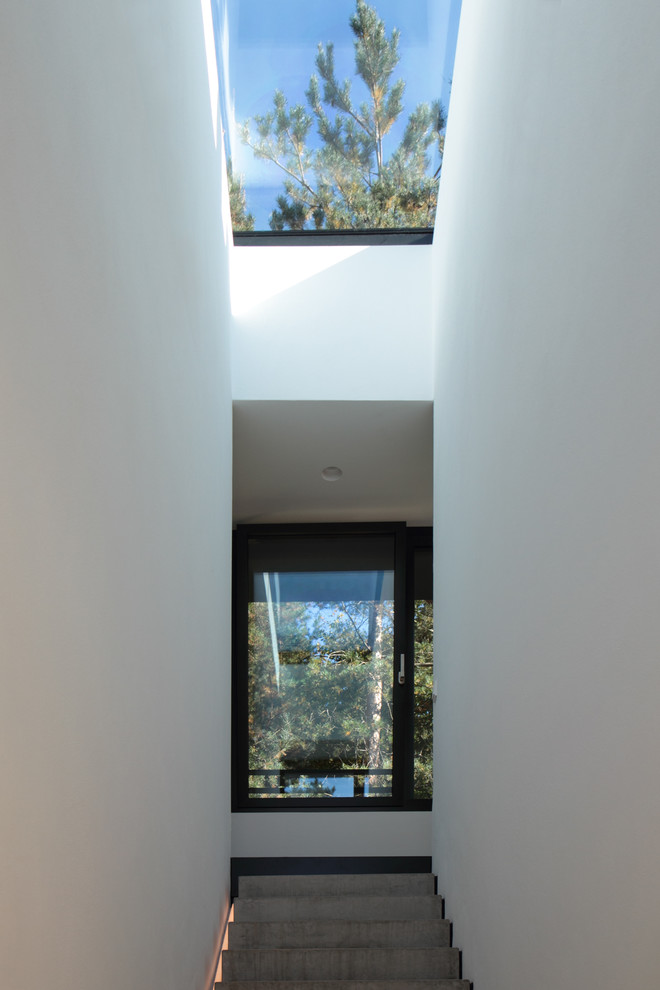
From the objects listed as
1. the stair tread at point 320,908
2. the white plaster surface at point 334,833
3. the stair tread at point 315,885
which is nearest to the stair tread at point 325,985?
the stair tread at point 320,908

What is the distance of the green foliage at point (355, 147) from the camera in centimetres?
411

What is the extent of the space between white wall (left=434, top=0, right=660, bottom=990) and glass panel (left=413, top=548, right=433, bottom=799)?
2.73 meters

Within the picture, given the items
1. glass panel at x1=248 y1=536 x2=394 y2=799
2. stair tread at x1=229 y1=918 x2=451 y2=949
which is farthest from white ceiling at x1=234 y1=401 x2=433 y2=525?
stair tread at x1=229 y1=918 x2=451 y2=949

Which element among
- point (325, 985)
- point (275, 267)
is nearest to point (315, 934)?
point (325, 985)

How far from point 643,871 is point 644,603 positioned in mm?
435

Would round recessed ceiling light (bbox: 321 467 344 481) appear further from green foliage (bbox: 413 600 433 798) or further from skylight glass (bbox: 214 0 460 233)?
skylight glass (bbox: 214 0 460 233)

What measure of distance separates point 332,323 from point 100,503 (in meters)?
3.13

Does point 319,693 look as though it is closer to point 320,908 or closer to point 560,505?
point 320,908

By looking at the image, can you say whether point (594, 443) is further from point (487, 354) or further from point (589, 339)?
point (487, 354)

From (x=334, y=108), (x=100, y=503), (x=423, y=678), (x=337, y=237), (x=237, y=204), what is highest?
(x=334, y=108)

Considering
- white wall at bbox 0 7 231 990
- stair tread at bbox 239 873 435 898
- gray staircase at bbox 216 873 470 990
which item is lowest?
stair tread at bbox 239 873 435 898

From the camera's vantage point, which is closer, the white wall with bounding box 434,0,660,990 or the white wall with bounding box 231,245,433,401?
the white wall with bounding box 434,0,660,990

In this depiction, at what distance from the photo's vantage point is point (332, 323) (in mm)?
4586

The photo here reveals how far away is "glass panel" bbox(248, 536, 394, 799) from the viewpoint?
20.0 feet
